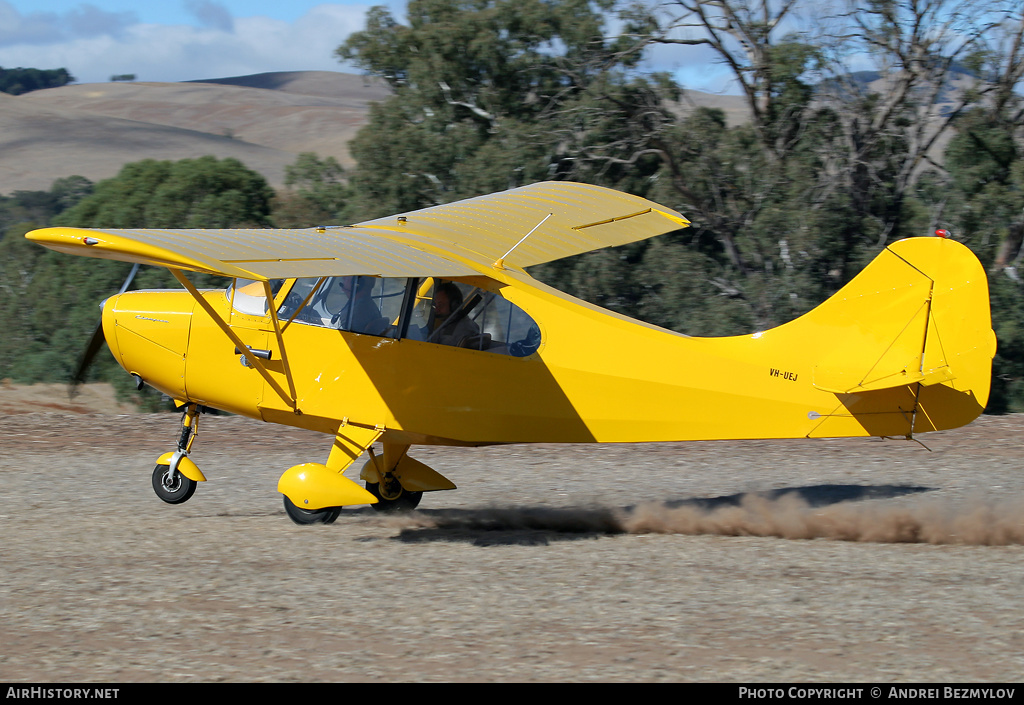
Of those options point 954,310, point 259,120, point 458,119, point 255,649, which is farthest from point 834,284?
point 259,120

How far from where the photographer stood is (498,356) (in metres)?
7.38

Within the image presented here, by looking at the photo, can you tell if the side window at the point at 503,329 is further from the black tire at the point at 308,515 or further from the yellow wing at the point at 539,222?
the black tire at the point at 308,515

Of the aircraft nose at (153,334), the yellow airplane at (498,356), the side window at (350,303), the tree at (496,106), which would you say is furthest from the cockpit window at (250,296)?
the tree at (496,106)

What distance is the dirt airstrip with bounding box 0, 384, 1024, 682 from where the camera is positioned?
15.2 ft

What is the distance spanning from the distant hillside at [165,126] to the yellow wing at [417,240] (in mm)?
36825

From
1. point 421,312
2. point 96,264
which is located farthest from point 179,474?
point 96,264

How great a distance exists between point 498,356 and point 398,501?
2.14 metres

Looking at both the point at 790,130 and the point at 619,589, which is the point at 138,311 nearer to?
the point at 619,589

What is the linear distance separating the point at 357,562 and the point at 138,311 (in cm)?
336

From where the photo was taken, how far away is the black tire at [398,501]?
8711mm

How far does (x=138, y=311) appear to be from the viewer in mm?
8383

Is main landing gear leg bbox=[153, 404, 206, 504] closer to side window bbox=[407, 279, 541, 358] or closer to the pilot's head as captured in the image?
side window bbox=[407, 279, 541, 358]

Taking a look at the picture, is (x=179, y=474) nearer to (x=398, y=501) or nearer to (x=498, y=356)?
(x=398, y=501)

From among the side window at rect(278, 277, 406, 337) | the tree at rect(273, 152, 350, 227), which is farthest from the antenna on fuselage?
the tree at rect(273, 152, 350, 227)
